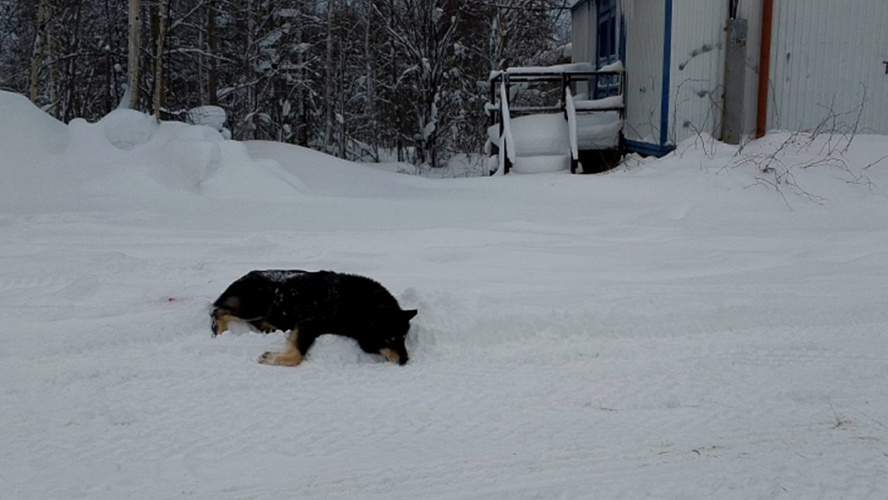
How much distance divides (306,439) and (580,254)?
371cm

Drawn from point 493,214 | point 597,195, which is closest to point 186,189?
point 493,214

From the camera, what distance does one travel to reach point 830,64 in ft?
34.0

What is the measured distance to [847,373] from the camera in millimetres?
3795

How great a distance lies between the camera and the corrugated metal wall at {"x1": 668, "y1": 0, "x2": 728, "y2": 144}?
10773 mm

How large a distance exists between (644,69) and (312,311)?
990 centimetres

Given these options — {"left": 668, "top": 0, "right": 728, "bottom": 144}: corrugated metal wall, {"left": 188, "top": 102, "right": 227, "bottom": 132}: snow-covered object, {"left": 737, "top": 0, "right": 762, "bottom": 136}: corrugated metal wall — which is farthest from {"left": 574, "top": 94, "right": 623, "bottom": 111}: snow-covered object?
{"left": 188, "top": 102, "right": 227, "bottom": 132}: snow-covered object

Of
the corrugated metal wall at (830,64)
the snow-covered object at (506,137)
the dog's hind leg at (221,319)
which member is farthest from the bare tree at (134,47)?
the dog's hind leg at (221,319)

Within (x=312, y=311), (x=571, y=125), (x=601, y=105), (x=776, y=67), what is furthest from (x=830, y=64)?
(x=312, y=311)

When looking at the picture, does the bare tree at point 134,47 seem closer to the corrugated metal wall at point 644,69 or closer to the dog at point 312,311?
the corrugated metal wall at point 644,69

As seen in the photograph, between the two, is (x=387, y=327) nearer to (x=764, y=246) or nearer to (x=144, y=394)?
(x=144, y=394)

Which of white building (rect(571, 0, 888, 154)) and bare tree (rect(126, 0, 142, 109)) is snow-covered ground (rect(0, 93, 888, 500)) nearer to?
white building (rect(571, 0, 888, 154))

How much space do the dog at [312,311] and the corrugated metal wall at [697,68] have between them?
7.99 m

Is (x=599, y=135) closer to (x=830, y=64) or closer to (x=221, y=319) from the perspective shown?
(x=830, y=64)

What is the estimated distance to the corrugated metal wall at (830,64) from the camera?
33.5 ft
